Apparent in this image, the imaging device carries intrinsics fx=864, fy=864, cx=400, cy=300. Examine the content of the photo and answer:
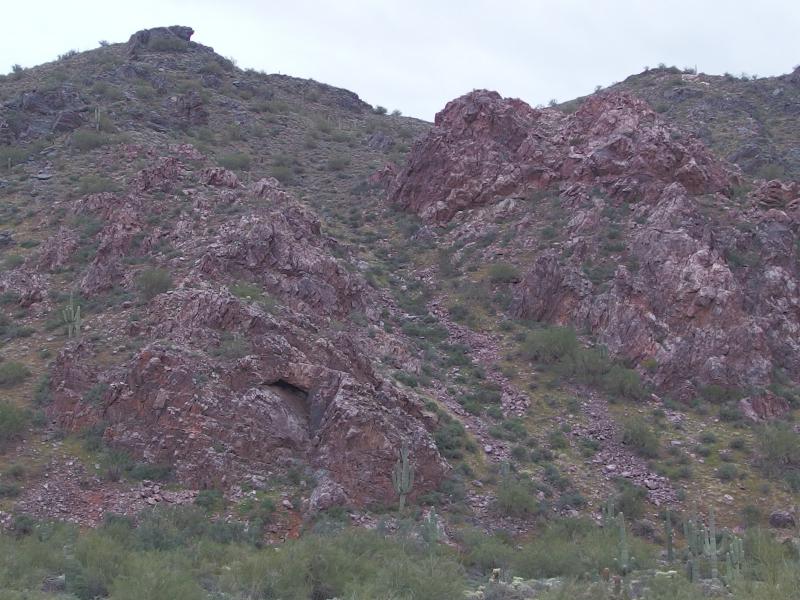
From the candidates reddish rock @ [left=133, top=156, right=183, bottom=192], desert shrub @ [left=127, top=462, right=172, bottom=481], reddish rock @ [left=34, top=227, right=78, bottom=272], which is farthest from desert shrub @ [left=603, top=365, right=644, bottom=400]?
reddish rock @ [left=34, top=227, right=78, bottom=272]

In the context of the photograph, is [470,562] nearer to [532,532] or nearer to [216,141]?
[532,532]

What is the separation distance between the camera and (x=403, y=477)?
2042 cm

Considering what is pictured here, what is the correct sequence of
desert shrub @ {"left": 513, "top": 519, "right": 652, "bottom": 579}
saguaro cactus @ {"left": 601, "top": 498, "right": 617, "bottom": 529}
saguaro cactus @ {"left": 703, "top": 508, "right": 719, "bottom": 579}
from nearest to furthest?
saguaro cactus @ {"left": 703, "top": 508, "right": 719, "bottom": 579}, desert shrub @ {"left": 513, "top": 519, "right": 652, "bottom": 579}, saguaro cactus @ {"left": 601, "top": 498, "right": 617, "bottom": 529}

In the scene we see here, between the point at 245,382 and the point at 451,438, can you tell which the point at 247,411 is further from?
the point at 451,438

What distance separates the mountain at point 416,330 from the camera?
68.0ft

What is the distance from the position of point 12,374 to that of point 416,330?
43.4 ft

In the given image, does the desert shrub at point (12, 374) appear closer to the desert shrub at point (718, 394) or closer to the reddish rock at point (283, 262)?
the reddish rock at point (283, 262)

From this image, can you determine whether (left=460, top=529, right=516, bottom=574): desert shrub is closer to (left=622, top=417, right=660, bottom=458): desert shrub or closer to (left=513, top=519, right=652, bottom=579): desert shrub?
(left=513, top=519, right=652, bottom=579): desert shrub

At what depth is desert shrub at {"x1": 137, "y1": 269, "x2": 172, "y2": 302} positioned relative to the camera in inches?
1017

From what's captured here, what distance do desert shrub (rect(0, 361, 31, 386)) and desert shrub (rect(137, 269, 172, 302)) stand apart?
4049 mm

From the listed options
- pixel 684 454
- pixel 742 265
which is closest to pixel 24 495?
pixel 684 454

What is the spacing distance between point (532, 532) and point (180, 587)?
33.9ft

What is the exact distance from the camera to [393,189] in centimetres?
4203

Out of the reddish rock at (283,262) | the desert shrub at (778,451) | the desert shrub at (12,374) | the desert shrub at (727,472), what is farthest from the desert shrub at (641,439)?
the desert shrub at (12,374)
